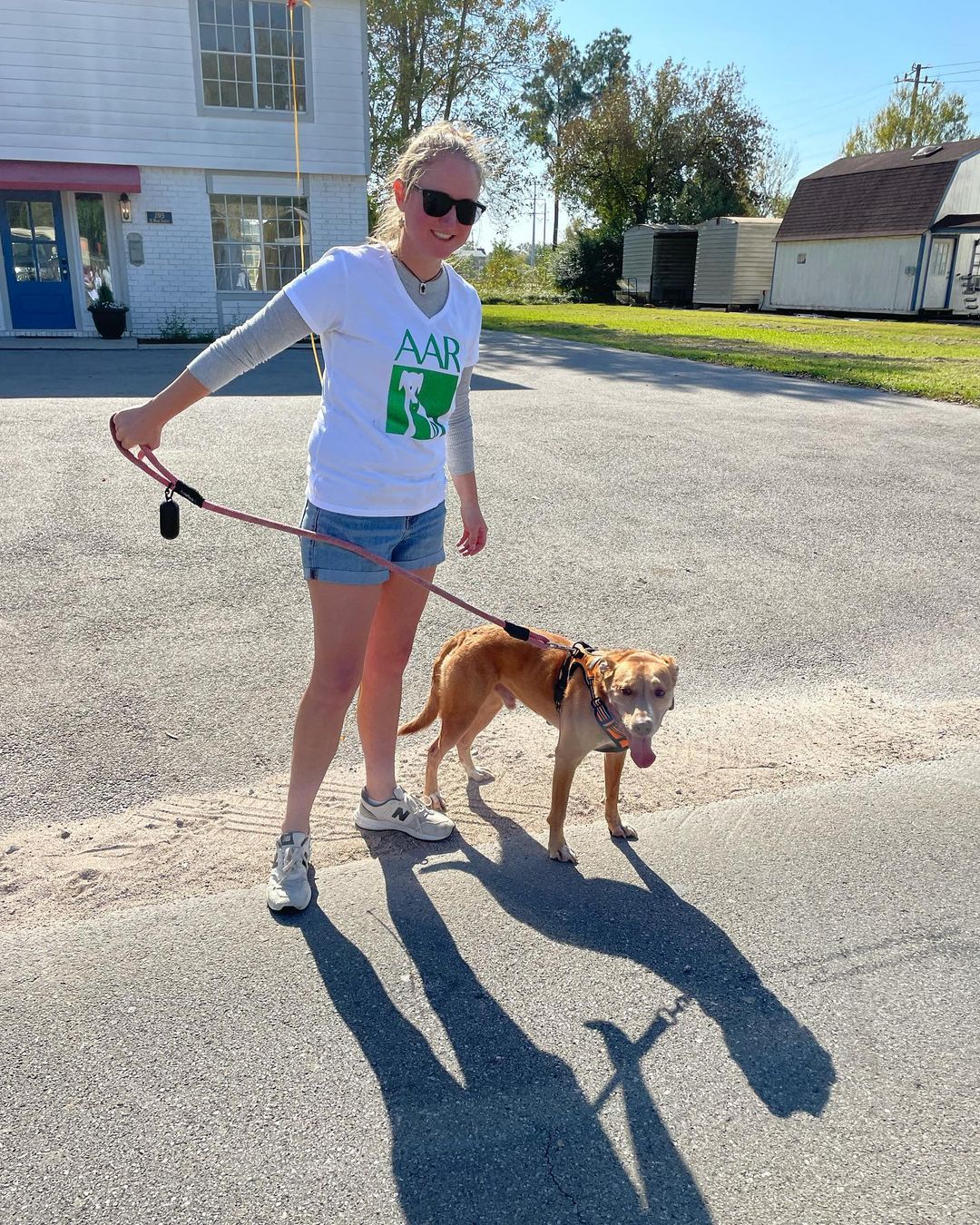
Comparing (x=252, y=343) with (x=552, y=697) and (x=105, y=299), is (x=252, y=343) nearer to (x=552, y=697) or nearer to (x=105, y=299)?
(x=552, y=697)

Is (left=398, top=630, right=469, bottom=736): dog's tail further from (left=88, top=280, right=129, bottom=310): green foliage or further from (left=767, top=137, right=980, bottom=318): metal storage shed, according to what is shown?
(left=767, top=137, right=980, bottom=318): metal storage shed

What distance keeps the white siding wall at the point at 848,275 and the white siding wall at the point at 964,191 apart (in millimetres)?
1616

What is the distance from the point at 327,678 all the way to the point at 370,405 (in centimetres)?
80

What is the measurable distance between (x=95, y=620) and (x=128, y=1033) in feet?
9.88

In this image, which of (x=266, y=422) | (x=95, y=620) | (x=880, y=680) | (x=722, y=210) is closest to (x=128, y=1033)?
(x=95, y=620)

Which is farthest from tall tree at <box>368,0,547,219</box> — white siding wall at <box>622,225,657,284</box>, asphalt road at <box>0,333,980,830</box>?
asphalt road at <box>0,333,980,830</box>

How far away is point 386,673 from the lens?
10.2 ft

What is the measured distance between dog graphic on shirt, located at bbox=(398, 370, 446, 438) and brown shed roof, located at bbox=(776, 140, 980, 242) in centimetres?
3279

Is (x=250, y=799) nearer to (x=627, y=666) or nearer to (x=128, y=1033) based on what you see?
(x=128, y=1033)

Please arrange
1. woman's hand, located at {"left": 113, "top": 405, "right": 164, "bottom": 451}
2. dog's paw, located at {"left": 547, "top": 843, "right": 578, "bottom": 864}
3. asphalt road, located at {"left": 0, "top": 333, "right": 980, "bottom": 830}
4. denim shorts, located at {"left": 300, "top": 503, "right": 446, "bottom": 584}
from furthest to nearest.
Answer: asphalt road, located at {"left": 0, "top": 333, "right": 980, "bottom": 830}, dog's paw, located at {"left": 547, "top": 843, "right": 578, "bottom": 864}, denim shorts, located at {"left": 300, "top": 503, "right": 446, "bottom": 584}, woman's hand, located at {"left": 113, "top": 405, "right": 164, "bottom": 451}

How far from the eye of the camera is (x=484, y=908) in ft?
9.53

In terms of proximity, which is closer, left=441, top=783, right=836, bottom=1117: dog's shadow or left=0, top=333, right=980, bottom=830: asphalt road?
left=441, top=783, right=836, bottom=1117: dog's shadow

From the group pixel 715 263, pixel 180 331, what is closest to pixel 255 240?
pixel 180 331

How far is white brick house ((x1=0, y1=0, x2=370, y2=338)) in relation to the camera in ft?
57.5
